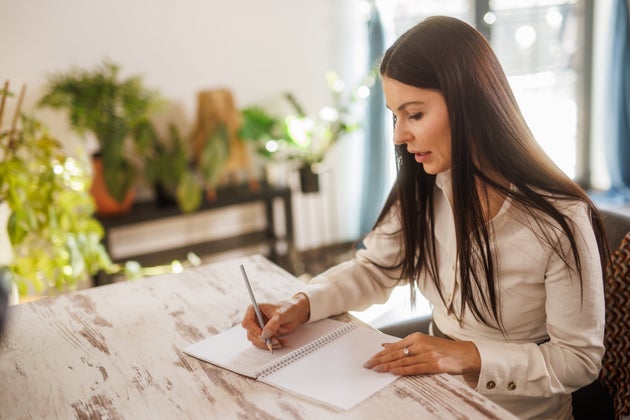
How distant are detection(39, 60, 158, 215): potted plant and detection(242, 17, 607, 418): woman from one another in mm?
2002

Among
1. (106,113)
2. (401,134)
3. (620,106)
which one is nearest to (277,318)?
(401,134)

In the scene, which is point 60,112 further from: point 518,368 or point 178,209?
point 518,368

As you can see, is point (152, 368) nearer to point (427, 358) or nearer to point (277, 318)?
point (277, 318)

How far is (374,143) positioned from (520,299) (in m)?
2.77

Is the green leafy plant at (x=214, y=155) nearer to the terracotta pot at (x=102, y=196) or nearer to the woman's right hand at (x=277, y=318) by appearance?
the terracotta pot at (x=102, y=196)

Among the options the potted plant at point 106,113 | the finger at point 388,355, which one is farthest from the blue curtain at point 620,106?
the finger at point 388,355

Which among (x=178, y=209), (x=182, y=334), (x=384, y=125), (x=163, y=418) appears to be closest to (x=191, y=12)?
(x=178, y=209)

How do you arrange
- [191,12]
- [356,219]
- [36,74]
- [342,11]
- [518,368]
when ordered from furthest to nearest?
Answer: 1. [356,219]
2. [342,11]
3. [191,12]
4. [36,74]
5. [518,368]

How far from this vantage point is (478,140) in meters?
1.14

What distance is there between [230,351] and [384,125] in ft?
9.74

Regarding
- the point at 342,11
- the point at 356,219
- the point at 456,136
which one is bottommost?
the point at 356,219

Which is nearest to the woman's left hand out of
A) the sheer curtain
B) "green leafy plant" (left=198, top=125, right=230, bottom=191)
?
"green leafy plant" (left=198, top=125, right=230, bottom=191)

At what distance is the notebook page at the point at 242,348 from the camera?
1062mm

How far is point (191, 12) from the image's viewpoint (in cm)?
344
